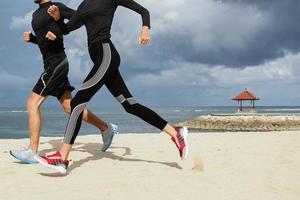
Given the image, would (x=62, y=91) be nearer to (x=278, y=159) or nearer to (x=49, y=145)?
(x=49, y=145)

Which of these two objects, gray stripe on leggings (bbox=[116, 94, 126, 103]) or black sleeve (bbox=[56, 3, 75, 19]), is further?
black sleeve (bbox=[56, 3, 75, 19])

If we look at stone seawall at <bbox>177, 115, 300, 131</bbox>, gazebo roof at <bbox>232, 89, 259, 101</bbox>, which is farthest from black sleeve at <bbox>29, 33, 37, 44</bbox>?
gazebo roof at <bbox>232, 89, 259, 101</bbox>

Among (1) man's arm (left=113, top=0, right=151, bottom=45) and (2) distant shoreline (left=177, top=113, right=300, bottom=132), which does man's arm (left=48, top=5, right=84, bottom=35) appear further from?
(2) distant shoreline (left=177, top=113, right=300, bottom=132)

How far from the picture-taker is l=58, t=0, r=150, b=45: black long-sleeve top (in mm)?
5172

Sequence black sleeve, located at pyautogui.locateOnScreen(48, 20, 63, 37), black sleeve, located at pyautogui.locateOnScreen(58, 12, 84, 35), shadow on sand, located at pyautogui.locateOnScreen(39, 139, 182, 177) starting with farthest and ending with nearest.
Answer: shadow on sand, located at pyautogui.locateOnScreen(39, 139, 182, 177) → black sleeve, located at pyautogui.locateOnScreen(48, 20, 63, 37) → black sleeve, located at pyautogui.locateOnScreen(58, 12, 84, 35)

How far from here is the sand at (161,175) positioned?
431cm

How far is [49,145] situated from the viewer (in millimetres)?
8344

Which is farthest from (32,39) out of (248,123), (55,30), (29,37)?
(248,123)

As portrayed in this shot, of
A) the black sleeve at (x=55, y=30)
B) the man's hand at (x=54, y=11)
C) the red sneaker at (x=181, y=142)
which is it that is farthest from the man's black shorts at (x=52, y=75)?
the red sneaker at (x=181, y=142)

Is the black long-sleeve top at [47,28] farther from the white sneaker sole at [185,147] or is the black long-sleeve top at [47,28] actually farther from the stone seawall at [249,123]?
the stone seawall at [249,123]

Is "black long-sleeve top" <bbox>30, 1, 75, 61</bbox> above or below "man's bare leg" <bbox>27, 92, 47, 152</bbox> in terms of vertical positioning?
above

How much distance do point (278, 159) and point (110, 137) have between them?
2.34 metres

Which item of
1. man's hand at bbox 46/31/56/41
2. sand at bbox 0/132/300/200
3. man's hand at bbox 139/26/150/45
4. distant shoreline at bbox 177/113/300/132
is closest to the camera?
sand at bbox 0/132/300/200

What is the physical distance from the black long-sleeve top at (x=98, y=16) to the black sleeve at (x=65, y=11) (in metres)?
0.46
